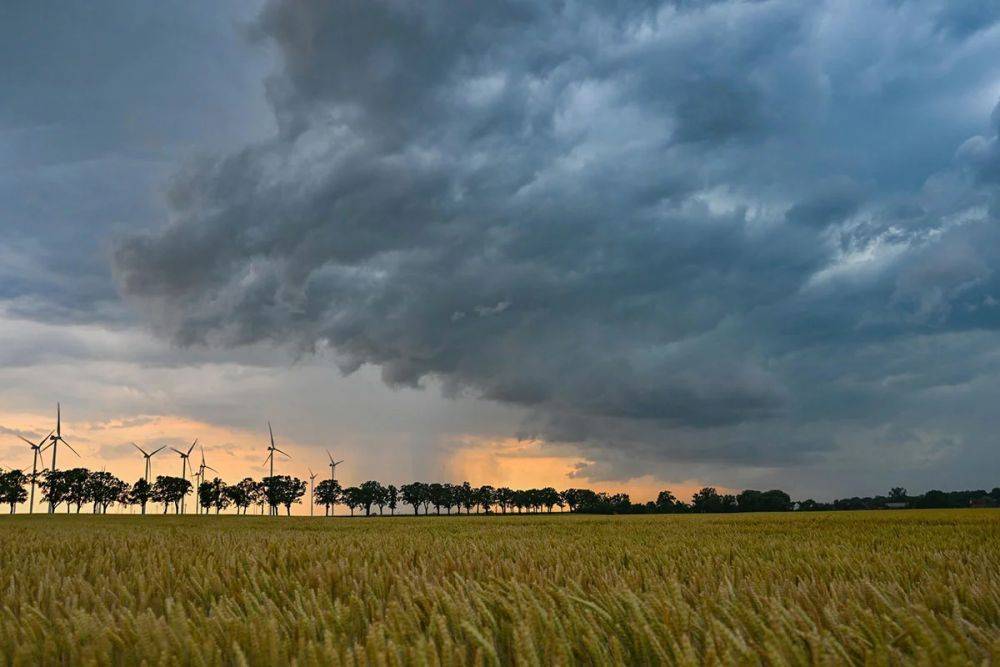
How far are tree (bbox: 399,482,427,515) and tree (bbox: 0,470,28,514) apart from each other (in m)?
91.8

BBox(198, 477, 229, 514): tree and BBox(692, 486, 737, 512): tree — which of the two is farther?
BBox(198, 477, 229, 514): tree

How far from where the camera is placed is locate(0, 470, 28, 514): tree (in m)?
152

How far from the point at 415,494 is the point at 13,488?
9495 cm

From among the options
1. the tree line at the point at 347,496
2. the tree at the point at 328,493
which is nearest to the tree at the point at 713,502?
the tree line at the point at 347,496

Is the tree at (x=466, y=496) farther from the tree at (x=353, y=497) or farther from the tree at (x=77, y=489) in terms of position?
the tree at (x=77, y=489)

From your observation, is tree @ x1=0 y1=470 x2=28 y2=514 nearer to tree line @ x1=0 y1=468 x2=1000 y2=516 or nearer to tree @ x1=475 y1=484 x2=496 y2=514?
tree line @ x1=0 y1=468 x2=1000 y2=516

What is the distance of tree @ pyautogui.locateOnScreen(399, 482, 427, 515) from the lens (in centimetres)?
18925

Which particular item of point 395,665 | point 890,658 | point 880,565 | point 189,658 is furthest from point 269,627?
point 880,565

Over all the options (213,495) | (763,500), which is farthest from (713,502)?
(213,495)

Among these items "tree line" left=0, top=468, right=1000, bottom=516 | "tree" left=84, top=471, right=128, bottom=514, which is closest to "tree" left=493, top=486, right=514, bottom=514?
"tree line" left=0, top=468, right=1000, bottom=516

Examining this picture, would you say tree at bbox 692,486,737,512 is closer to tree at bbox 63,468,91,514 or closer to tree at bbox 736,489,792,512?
tree at bbox 736,489,792,512

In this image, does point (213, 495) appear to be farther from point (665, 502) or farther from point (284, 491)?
point (665, 502)

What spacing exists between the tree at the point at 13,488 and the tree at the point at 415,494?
91.8 m

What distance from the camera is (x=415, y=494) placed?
18938 centimetres
